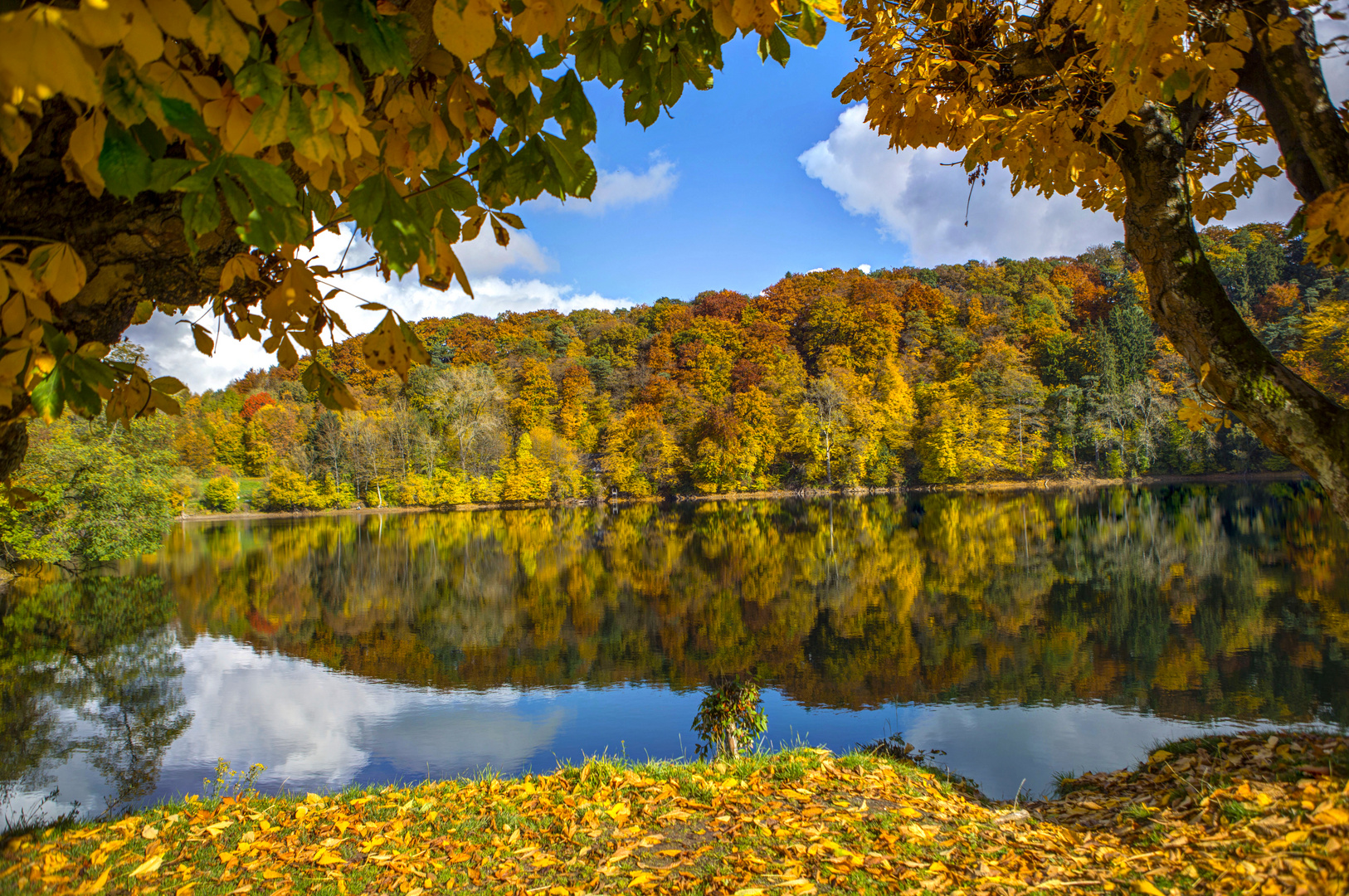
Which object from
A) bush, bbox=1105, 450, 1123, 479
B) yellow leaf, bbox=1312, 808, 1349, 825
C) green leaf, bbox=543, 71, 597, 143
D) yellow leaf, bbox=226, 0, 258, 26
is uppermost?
bush, bbox=1105, 450, 1123, 479

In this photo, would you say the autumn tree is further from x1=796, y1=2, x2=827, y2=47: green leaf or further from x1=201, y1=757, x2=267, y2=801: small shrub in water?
x1=201, y1=757, x2=267, y2=801: small shrub in water

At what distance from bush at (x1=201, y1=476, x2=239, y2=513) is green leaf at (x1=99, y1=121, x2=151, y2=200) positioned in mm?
49933

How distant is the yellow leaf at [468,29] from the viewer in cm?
90

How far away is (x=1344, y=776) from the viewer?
3266 mm

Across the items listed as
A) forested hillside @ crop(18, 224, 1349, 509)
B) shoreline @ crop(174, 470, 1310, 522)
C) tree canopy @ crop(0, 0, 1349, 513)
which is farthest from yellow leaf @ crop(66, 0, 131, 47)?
shoreline @ crop(174, 470, 1310, 522)

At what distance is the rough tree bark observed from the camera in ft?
3.65

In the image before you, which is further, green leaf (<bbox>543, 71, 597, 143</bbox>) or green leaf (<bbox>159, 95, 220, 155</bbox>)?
green leaf (<bbox>543, 71, 597, 143</bbox>)

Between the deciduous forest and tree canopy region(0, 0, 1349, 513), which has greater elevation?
the deciduous forest

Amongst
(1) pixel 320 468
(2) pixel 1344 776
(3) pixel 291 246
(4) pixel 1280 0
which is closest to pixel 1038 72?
(4) pixel 1280 0

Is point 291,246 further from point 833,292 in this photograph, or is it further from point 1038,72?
point 833,292

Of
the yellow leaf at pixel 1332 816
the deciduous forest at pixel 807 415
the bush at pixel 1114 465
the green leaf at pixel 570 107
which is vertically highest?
the deciduous forest at pixel 807 415

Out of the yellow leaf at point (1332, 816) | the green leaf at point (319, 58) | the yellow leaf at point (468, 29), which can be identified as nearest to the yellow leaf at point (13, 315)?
the green leaf at point (319, 58)

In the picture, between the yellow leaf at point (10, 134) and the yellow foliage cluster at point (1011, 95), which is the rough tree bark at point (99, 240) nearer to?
the yellow leaf at point (10, 134)

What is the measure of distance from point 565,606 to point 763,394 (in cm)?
3423
